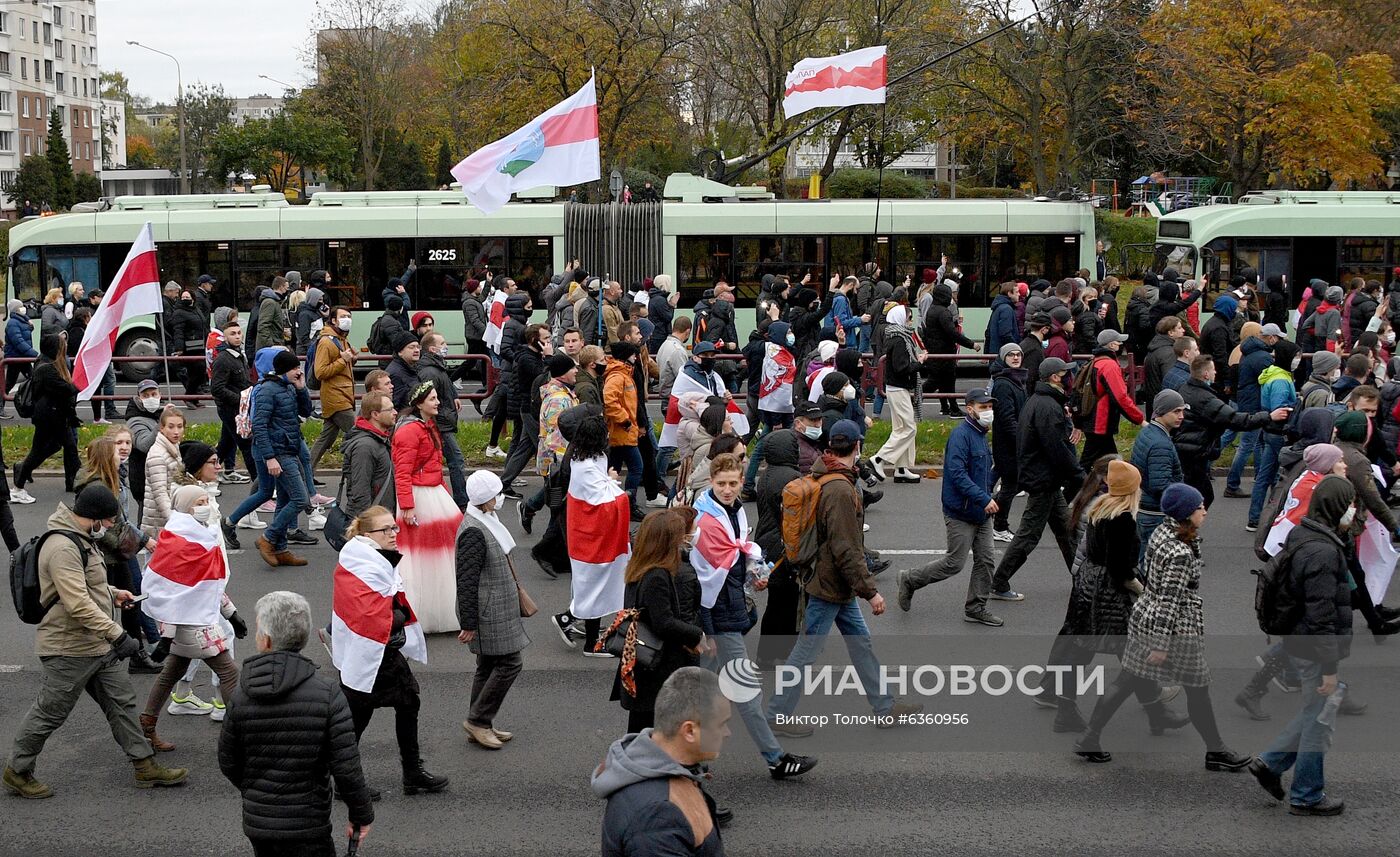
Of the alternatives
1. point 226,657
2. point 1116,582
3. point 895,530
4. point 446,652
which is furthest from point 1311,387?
point 226,657

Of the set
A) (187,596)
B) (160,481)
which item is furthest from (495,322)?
(187,596)

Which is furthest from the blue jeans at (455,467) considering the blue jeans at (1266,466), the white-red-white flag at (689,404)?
the blue jeans at (1266,466)

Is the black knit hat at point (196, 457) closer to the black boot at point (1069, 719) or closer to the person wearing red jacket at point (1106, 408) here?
the black boot at point (1069, 719)

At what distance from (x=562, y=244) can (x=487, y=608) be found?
17474mm

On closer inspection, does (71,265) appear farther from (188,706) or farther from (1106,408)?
(1106,408)

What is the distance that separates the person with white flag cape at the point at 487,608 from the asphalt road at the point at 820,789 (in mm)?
295

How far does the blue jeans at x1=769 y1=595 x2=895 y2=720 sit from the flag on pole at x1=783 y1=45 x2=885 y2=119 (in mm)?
14254

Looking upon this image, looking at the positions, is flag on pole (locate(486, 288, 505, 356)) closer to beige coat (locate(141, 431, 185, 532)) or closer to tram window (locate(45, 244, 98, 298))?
tram window (locate(45, 244, 98, 298))

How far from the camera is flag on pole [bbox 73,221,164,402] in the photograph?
12297 mm

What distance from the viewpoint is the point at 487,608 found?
7812 millimetres

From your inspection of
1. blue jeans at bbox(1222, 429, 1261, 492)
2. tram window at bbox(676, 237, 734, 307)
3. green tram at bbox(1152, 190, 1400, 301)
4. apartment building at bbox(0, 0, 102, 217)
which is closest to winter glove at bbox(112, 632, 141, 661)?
blue jeans at bbox(1222, 429, 1261, 492)

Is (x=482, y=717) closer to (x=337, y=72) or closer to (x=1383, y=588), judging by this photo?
(x=1383, y=588)

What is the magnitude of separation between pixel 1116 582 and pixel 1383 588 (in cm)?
295

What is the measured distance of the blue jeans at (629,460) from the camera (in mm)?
12484
